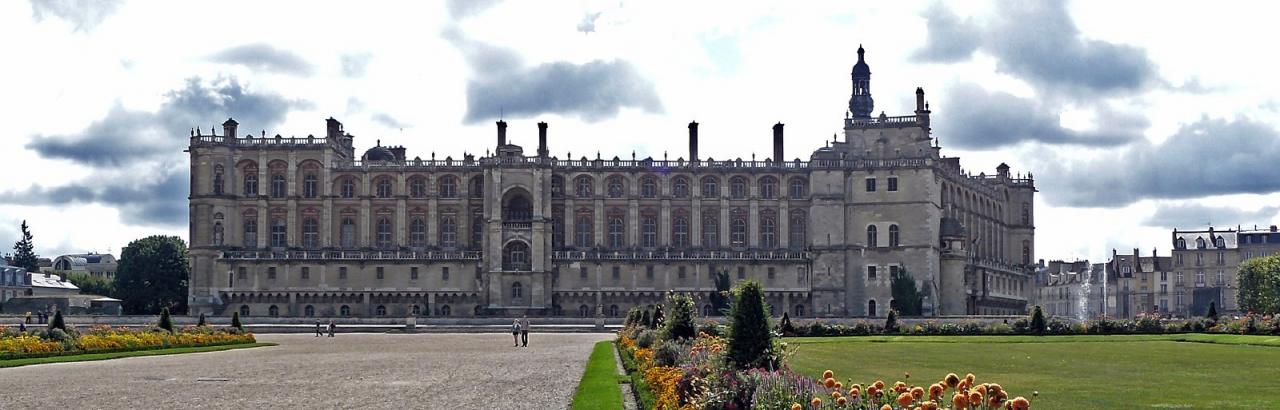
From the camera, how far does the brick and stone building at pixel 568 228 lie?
91000 millimetres

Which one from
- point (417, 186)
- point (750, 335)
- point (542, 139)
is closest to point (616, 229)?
point (542, 139)

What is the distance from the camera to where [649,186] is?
313 ft

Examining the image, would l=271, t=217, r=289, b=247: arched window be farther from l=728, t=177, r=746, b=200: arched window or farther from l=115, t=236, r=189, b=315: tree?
l=728, t=177, r=746, b=200: arched window

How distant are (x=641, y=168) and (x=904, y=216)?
16807 mm

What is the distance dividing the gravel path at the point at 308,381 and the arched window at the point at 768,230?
51.9 meters

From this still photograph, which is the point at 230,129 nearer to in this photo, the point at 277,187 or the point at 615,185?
the point at 277,187

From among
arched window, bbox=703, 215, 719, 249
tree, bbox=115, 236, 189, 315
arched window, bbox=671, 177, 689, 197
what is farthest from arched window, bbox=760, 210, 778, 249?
tree, bbox=115, 236, 189, 315

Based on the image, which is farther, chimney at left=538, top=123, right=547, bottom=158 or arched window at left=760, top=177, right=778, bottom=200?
arched window at left=760, top=177, right=778, bottom=200

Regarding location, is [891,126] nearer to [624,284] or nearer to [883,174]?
[883,174]

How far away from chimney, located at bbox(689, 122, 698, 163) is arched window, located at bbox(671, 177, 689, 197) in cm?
139

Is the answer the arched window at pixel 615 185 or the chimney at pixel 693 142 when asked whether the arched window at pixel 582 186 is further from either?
the chimney at pixel 693 142

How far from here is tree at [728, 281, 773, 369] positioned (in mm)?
22312

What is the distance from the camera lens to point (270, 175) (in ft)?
310

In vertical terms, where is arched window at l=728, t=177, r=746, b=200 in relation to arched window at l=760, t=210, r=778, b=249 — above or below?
above
